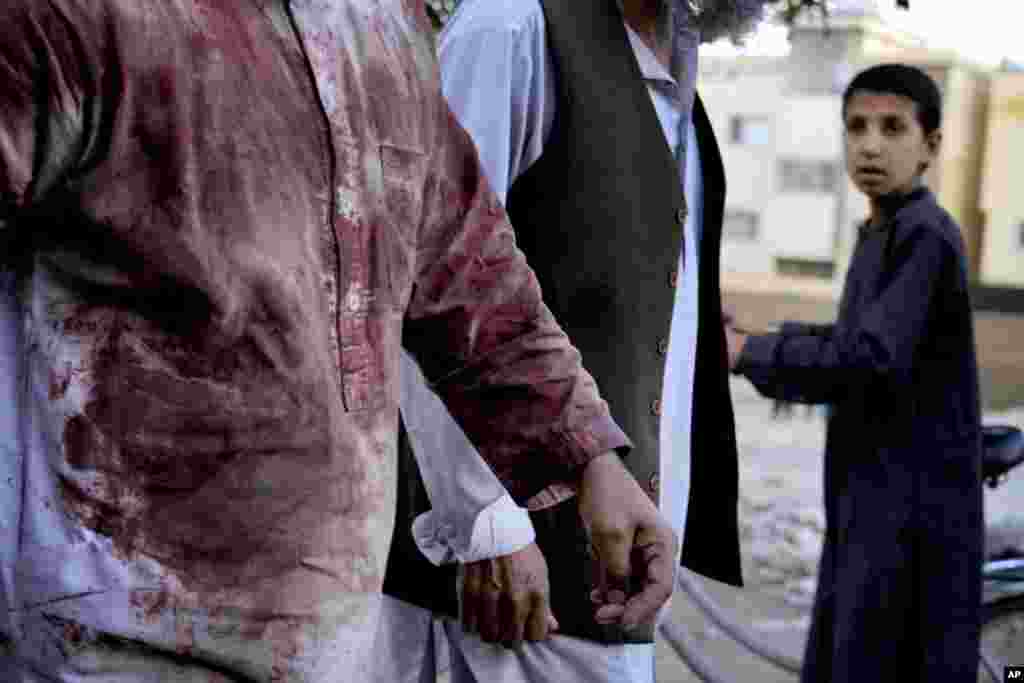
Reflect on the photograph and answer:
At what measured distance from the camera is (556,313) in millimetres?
2164

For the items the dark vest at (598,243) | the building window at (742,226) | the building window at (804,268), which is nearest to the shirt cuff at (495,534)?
the dark vest at (598,243)

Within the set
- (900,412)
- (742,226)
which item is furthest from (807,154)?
(900,412)

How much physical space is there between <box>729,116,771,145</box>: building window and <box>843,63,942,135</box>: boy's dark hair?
952cm

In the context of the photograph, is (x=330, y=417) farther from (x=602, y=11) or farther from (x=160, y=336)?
(x=602, y=11)

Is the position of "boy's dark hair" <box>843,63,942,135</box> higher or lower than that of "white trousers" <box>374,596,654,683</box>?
higher

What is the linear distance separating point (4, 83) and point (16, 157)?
0.06 metres

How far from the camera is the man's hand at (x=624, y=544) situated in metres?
1.65

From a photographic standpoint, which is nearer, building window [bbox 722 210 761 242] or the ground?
the ground

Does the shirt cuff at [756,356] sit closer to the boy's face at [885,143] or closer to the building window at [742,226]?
the boy's face at [885,143]

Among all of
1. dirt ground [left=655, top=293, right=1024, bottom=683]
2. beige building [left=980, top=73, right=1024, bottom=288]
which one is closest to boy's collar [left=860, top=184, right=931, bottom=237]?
dirt ground [left=655, top=293, right=1024, bottom=683]

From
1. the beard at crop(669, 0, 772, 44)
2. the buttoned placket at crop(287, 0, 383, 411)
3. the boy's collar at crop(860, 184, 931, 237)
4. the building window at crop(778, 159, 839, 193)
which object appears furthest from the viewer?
the building window at crop(778, 159, 839, 193)

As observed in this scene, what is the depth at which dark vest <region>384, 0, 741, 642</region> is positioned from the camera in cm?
215

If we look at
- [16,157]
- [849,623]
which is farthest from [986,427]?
[16,157]

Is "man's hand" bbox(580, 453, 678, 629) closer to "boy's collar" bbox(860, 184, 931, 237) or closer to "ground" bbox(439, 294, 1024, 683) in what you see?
"boy's collar" bbox(860, 184, 931, 237)
